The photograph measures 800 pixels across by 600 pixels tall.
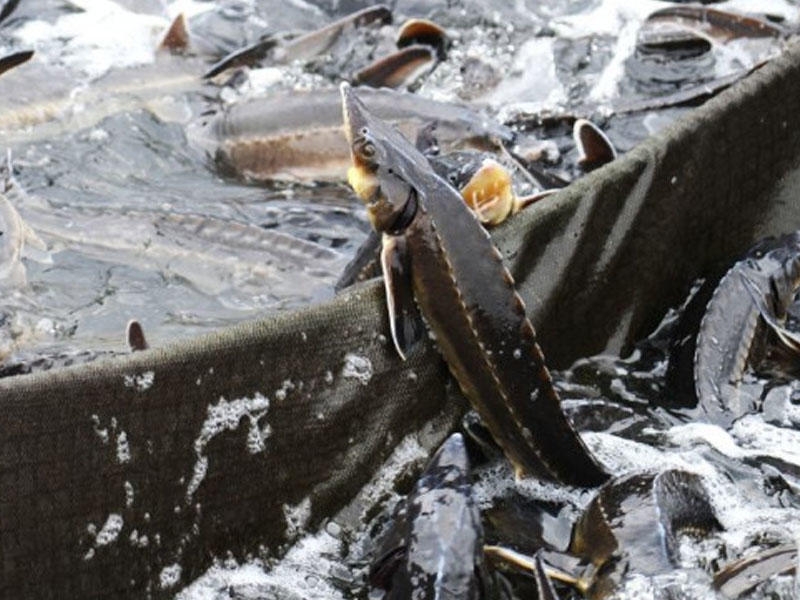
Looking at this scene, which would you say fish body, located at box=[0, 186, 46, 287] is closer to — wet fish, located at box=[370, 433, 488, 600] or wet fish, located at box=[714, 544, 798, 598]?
wet fish, located at box=[370, 433, 488, 600]

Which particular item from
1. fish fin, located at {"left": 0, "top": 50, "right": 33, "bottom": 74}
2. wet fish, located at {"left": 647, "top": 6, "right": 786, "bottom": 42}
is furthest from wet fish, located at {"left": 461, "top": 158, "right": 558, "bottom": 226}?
wet fish, located at {"left": 647, "top": 6, "right": 786, "bottom": 42}

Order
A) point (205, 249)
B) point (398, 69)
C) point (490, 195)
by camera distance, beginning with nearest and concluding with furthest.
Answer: point (490, 195) → point (205, 249) → point (398, 69)

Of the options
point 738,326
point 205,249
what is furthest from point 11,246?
point 738,326

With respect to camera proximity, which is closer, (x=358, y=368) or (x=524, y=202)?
(x=358, y=368)

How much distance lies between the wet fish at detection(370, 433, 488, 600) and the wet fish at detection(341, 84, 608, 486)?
0.24m

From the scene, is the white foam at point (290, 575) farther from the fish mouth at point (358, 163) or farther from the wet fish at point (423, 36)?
the wet fish at point (423, 36)

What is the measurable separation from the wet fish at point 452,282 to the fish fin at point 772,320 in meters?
0.71

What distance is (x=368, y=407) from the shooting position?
106 inches

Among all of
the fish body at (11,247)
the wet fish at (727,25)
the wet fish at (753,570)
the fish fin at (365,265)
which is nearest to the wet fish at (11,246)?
the fish body at (11,247)

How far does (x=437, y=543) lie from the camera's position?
2.32 m

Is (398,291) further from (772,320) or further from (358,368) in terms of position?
(772,320)

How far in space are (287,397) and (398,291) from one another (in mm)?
319

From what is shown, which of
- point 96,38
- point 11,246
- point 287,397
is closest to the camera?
point 287,397

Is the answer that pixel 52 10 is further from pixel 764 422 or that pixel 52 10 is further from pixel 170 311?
pixel 764 422
